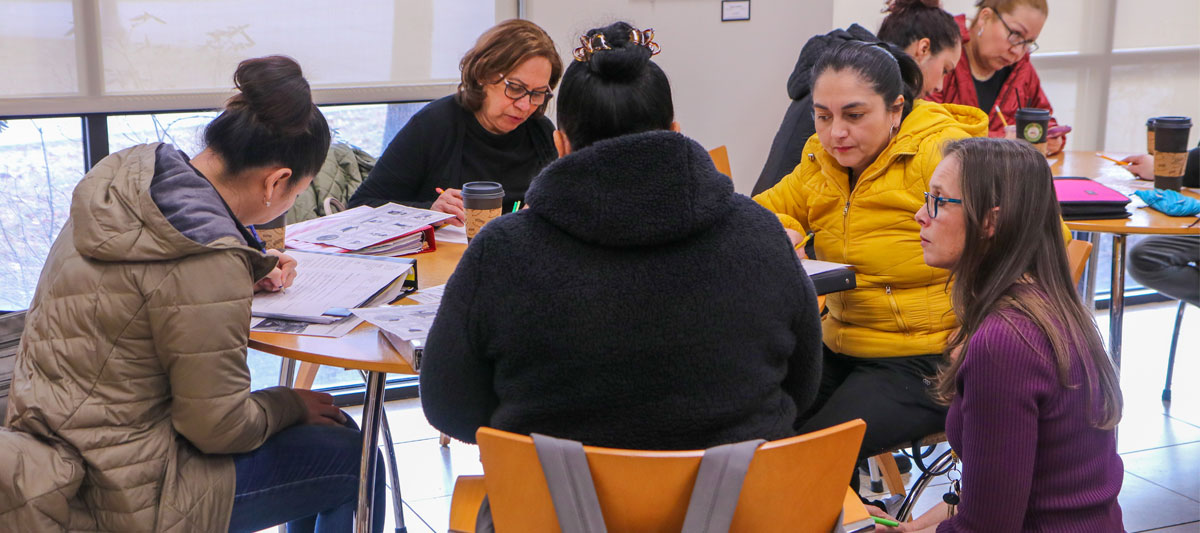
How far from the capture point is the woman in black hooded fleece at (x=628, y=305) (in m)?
1.31

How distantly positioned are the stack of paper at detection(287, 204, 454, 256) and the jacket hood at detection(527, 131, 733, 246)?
1.12 metres

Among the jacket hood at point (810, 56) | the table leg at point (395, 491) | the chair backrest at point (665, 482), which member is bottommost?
the table leg at point (395, 491)

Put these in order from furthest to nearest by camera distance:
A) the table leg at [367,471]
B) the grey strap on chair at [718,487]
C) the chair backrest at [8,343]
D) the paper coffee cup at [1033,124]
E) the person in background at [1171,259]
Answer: the paper coffee cup at [1033,124]
the person in background at [1171,259]
the chair backrest at [8,343]
the table leg at [367,471]
the grey strap on chair at [718,487]

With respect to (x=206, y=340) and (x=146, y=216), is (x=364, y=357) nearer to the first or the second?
(x=206, y=340)

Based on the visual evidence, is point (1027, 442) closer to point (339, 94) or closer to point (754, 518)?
point (754, 518)

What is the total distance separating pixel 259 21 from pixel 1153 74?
377 centimetres

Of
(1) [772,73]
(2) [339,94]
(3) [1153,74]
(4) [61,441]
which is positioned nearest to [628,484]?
(4) [61,441]

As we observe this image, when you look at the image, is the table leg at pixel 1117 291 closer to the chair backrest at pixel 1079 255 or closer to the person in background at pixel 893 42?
the person in background at pixel 893 42

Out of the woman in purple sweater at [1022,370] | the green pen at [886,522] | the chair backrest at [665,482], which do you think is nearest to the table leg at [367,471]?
the chair backrest at [665,482]

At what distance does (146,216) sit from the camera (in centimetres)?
162

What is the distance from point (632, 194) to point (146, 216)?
2.65ft

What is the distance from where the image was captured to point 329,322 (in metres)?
1.90

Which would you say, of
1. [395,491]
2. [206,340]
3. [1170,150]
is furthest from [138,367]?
[1170,150]

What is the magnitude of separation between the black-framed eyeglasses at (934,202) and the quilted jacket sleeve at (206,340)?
3.71 feet
